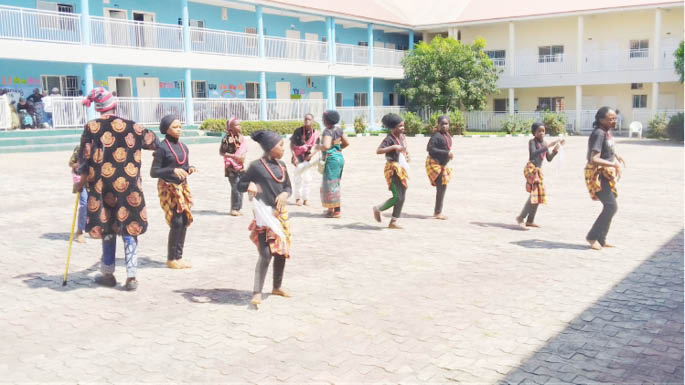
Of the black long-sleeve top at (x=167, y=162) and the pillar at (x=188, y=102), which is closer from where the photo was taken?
the black long-sleeve top at (x=167, y=162)

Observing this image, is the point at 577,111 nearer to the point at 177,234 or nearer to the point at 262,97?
the point at 262,97

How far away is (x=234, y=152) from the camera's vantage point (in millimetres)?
9672

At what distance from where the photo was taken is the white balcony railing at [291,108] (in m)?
30.6

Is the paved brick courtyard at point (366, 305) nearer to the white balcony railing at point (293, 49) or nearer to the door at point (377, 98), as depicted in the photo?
the white balcony railing at point (293, 49)

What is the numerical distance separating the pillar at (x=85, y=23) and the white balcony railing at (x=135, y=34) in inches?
18.0

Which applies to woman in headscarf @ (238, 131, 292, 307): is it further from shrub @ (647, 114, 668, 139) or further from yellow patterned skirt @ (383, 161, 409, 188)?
shrub @ (647, 114, 668, 139)

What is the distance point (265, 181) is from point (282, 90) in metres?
29.8

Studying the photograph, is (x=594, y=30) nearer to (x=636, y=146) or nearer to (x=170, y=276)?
(x=636, y=146)

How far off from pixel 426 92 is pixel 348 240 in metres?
27.6

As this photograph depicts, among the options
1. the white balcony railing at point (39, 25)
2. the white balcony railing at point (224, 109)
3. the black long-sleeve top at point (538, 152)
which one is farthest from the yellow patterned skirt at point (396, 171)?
the white balcony railing at point (224, 109)

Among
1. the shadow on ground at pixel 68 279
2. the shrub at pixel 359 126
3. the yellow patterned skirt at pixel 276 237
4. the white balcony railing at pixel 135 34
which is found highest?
the white balcony railing at pixel 135 34

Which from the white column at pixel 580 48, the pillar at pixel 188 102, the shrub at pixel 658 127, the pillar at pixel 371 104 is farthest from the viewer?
the pillar at pixel 371 104

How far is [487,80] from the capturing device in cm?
3506

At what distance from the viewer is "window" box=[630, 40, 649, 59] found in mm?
33375
